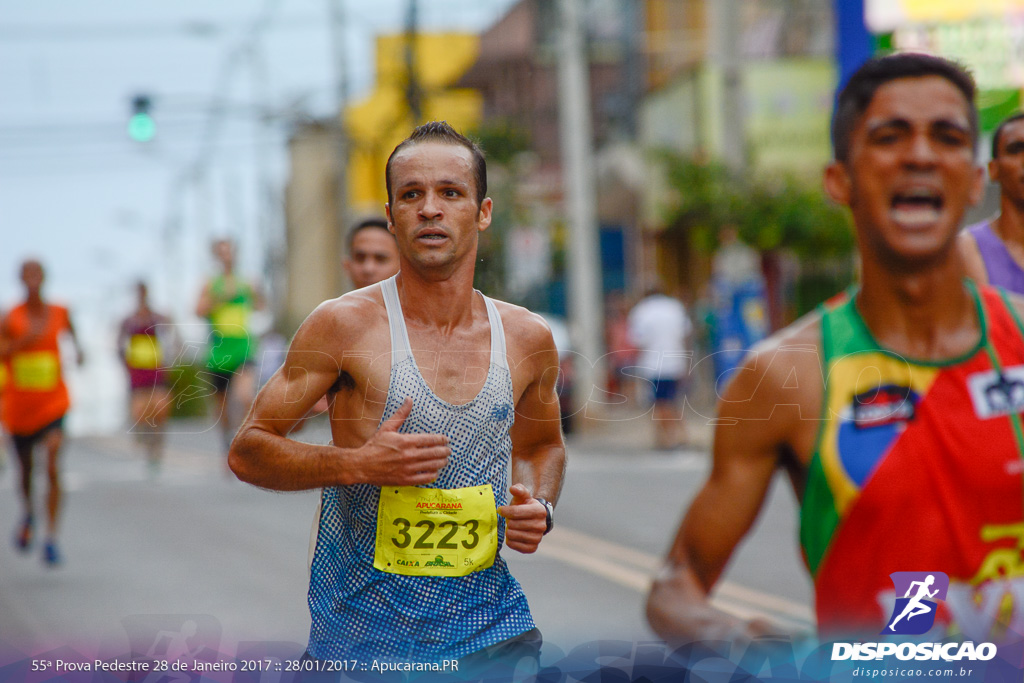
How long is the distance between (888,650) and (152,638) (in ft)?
4.59

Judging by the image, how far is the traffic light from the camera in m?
18.5

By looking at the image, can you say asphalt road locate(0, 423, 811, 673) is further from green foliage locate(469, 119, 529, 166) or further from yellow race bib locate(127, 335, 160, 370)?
green foliage locate(469, 119, 529, 166)

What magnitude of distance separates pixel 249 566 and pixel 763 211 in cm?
1267

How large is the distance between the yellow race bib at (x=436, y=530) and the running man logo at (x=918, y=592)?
0.87 metres


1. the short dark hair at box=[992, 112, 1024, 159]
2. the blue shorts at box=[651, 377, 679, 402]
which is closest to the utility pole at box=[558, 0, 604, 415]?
the blue shorts at box=[651, 377, 679, 402]

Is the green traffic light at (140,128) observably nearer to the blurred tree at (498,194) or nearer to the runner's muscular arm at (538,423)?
the blurred tree at (498,194)

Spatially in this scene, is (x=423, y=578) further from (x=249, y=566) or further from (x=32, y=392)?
(x=32, y=392)

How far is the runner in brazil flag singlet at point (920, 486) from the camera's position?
2275 mm

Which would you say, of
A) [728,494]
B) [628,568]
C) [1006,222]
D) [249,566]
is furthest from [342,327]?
[249,566]

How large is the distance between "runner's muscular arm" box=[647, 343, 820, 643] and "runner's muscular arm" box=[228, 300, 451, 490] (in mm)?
521

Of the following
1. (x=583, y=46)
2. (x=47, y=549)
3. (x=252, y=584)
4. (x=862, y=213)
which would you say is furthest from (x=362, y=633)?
(x=583, y=46)

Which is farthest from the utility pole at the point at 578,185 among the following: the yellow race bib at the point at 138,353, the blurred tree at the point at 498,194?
the yellow race bib at the point at 138,353

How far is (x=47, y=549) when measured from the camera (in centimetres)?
920

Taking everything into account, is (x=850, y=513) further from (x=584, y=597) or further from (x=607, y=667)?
(x=584, y=597)
